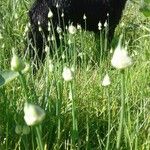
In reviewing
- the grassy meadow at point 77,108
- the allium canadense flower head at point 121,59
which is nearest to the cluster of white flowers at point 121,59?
the allium canadense flower head at point 121,59

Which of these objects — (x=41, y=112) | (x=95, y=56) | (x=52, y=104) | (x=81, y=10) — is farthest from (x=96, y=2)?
(x=41, y=112)

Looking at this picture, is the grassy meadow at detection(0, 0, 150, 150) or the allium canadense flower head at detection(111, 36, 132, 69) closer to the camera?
the allium canadense flower head at detection(111, 36, 132, 69)

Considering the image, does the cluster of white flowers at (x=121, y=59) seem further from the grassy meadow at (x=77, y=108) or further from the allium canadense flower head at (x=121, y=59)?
the grassy meadow at (x=77, y=108)

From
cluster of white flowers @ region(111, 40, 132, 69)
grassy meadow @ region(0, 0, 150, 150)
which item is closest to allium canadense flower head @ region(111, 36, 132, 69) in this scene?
cluster of white flowers @ region(111, 40, 132, 69)

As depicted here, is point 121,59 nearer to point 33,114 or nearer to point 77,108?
point 33,114

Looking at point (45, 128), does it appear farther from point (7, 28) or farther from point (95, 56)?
point (7, 28)

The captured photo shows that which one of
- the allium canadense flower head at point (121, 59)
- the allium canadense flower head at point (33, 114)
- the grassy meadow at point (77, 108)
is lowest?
the allium canadense flower head at point (33, 114)

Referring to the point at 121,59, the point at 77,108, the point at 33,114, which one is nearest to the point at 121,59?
the point at 121,59

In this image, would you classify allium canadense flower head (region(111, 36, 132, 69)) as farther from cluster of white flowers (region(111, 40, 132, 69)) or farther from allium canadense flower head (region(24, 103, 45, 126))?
allium canadense flower head (region(24, 103, 45, 126))

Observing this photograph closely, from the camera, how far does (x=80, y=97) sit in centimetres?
163

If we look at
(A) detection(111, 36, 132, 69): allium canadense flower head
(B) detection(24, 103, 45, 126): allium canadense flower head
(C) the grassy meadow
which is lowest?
(B) detection(24, 103, 45, 126): allium canadense flower head

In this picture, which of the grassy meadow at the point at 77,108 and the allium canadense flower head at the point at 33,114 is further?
the grassy meadow at the point at 77,108

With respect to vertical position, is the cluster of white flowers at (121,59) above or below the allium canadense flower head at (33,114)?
above

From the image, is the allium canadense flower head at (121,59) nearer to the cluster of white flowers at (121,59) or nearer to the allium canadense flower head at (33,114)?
the cluster of white flowers at (121,59)
